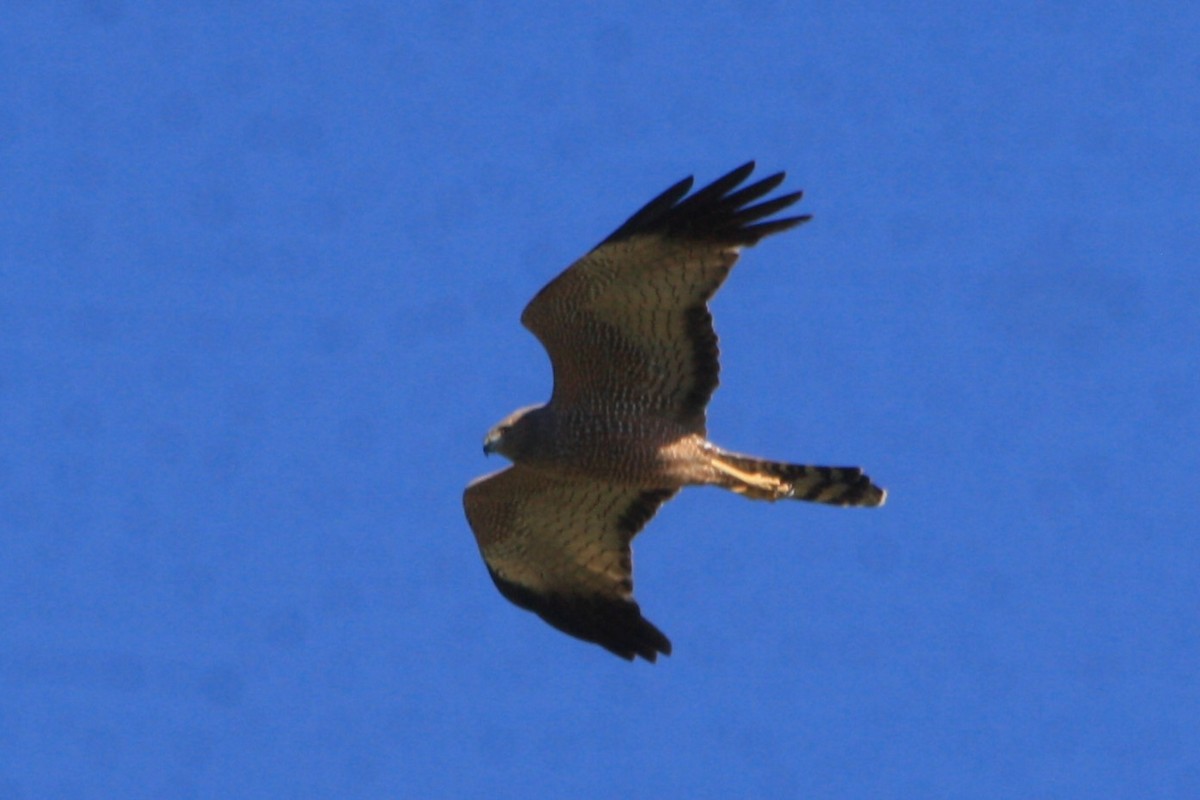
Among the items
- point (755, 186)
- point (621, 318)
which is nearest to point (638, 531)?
point (621, 318)

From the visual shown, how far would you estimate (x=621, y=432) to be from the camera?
14.1 m

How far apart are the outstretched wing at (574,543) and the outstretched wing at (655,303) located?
2.50ft

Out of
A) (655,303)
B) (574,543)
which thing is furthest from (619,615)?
(655,303)

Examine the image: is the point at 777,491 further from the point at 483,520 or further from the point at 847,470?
the point at 483,520

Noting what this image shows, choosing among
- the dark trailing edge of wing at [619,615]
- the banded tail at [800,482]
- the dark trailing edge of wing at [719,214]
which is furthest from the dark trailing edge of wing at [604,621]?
the dark trailing edge of wing at [719,214]

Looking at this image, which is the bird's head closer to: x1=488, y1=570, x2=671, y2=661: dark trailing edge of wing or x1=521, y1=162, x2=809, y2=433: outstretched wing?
x1=521, y1=162, x2=809, y2=433: outstretched wing

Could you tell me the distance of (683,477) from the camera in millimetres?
14195

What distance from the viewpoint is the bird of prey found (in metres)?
13.6

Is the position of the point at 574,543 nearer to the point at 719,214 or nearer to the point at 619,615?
the point at 619,615

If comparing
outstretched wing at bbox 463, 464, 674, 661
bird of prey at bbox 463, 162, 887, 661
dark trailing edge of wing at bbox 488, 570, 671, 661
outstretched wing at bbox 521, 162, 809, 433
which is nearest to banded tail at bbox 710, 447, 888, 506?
bird of prey at bbox 463, 162, 887, 661

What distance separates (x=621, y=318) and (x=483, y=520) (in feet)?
6.14

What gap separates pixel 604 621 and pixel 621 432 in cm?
143

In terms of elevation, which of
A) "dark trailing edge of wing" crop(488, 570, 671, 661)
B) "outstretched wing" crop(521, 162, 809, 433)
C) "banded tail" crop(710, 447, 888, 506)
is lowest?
"dark trailing edge of wing" crop(488, 570, 671, 661)

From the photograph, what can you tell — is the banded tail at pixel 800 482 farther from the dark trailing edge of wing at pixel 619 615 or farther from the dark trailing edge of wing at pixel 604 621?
the dark trailing edge of wing at pixel 604 621
